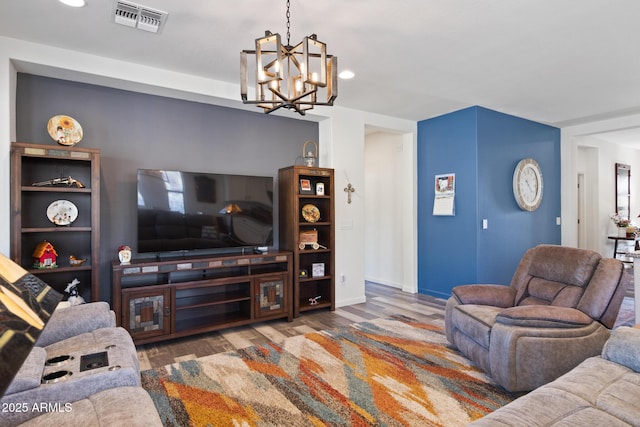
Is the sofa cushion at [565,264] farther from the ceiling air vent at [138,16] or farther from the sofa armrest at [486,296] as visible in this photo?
the ceiling air vent at [138,16]

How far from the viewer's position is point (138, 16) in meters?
2.53

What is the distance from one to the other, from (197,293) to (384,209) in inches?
134

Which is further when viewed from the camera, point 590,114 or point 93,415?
point 590,114

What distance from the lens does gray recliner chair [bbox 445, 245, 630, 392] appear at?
2256 mm

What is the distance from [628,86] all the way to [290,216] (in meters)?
4.14

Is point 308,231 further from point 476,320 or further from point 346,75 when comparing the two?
point 476,320

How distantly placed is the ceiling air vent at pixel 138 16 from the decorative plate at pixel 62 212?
5.38ft

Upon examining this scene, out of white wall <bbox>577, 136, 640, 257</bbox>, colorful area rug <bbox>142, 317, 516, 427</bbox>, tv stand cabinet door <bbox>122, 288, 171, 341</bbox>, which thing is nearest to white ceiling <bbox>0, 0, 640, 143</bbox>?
tv stand cabinet door <bbox>122, 288, 171, 341</bbox>

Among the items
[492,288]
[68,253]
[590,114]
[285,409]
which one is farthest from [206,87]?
[590,114]

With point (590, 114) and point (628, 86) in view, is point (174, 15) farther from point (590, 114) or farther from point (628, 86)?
point (590, 114)

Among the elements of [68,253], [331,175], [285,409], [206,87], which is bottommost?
[285,409]

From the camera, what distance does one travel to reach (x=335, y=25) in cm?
263

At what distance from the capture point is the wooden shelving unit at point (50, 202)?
2811 millimetres

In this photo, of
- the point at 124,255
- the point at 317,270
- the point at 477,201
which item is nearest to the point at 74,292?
the point at 124,255
